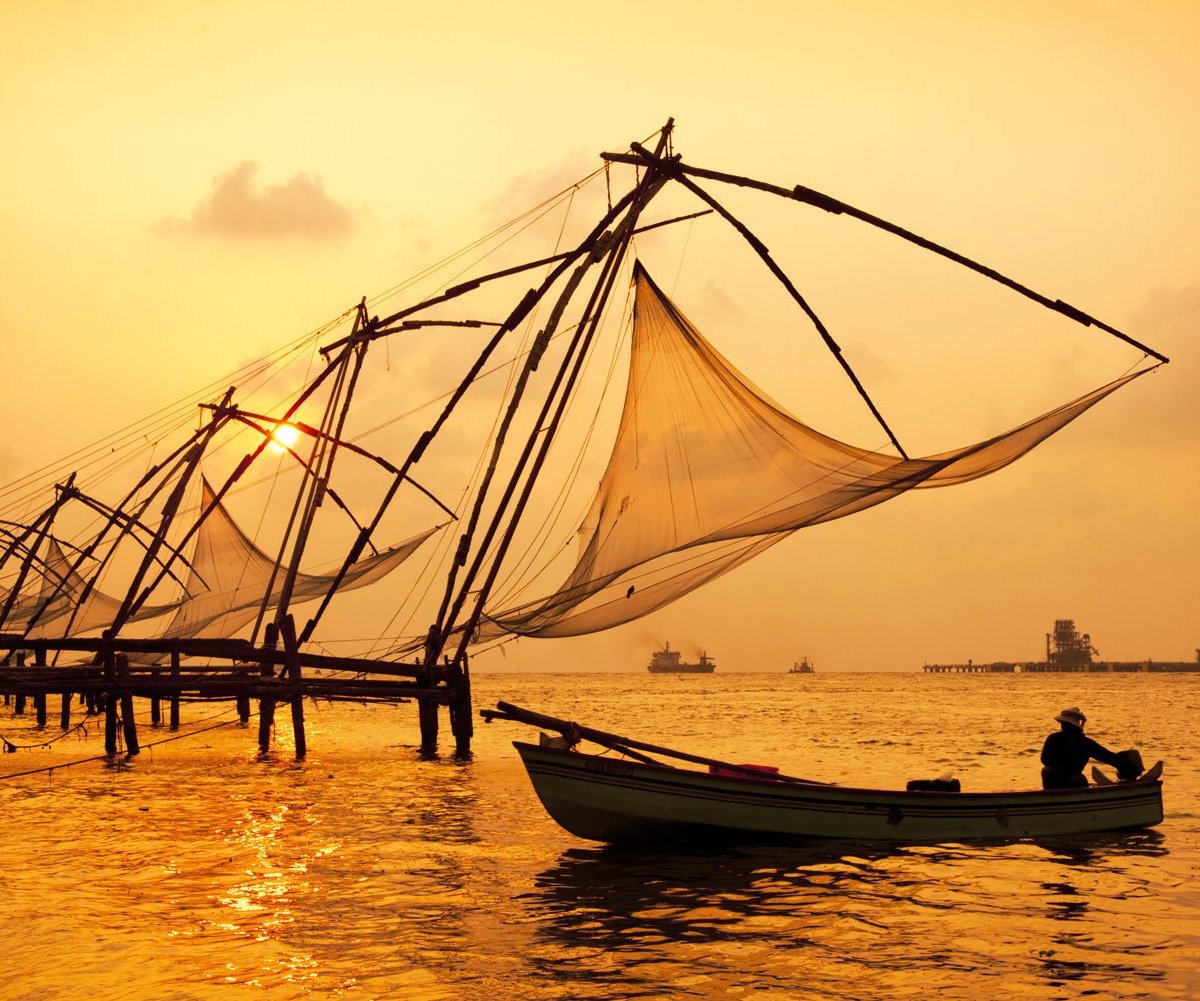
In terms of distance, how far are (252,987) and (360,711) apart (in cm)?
6289

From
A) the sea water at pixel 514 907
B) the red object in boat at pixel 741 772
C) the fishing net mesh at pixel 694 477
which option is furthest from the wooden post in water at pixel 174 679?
the red object in boat at pixel 741 772

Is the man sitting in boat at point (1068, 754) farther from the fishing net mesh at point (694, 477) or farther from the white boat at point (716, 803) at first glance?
the fishing net mesh at point (694, 477)

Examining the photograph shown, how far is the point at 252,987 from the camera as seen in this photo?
10.0 metres

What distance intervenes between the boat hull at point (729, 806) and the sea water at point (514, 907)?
39 cm

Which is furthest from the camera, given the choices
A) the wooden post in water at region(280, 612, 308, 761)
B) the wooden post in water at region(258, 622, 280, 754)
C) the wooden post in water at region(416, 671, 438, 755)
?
the wooden post in water at region(416, 671, 438, 755)

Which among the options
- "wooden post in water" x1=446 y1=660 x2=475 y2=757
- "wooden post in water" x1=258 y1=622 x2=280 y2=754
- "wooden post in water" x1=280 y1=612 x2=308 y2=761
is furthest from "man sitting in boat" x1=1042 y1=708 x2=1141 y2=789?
"wooden post in water" x1=258 y1=622 x2=280 y2=754

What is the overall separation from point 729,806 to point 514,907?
10.3ft

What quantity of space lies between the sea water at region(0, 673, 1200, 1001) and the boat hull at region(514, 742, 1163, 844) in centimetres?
39

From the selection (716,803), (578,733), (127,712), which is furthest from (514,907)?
(127,712)

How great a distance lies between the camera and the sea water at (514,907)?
10445mm

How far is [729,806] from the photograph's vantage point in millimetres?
15039

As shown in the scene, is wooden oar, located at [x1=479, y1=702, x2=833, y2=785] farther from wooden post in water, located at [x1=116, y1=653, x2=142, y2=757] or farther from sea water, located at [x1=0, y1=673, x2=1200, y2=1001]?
wooden post in water, located at [x1=116, y1=653, x2=142, y2=757]

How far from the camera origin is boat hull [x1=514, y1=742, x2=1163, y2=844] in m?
15.0

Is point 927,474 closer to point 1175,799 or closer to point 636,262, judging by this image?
point 636,262
